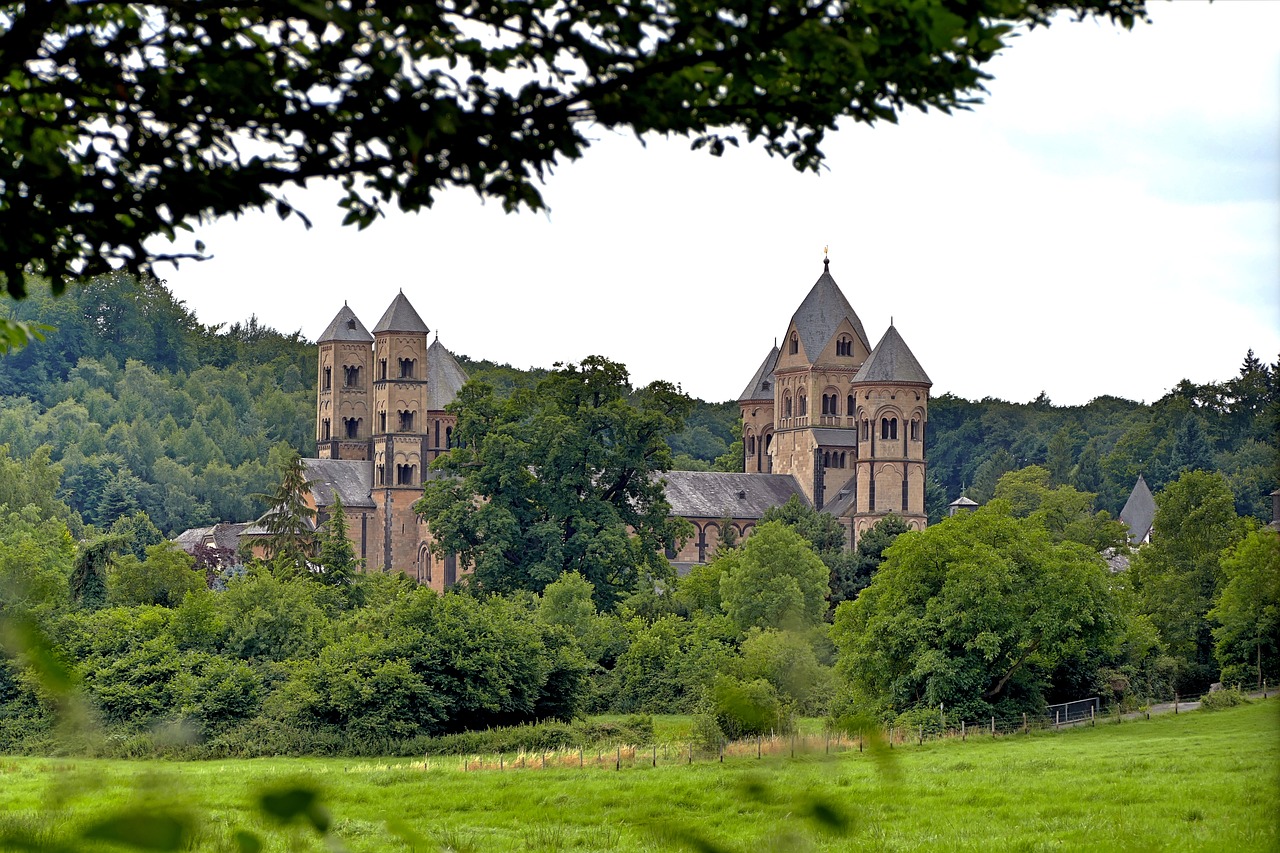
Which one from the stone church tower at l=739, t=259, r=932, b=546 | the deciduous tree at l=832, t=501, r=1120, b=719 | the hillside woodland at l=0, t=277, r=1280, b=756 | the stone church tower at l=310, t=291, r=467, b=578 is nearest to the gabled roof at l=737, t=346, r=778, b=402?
the stone church tower at l=739, t=259, r=932, b=546

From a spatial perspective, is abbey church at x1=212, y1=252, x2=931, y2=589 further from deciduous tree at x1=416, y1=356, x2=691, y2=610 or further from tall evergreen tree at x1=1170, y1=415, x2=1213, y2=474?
tall evergreen tree at x1=1170, y1=415, x2=1213, y2=474

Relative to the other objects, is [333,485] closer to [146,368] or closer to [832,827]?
[146,368]

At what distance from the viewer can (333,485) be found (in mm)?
89688

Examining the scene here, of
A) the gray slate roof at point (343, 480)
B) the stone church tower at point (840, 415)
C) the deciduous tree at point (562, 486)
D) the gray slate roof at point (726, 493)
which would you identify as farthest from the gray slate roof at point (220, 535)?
the deciduous tree at point (562, 486)

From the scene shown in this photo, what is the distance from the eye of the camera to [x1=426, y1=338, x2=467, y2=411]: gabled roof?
301ft

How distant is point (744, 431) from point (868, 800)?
263 feet

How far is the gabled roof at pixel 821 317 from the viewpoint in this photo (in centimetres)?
9388

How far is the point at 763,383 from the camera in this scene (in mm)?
99125

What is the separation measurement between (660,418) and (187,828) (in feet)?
191

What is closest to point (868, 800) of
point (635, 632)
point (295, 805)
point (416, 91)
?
point (416, 91)

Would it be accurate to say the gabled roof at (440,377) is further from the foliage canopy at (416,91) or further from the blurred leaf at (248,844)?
the blurred leaf at (248,844)

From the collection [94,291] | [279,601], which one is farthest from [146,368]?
[279,601]

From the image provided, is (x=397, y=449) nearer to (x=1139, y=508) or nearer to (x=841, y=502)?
(x=841, y=502)

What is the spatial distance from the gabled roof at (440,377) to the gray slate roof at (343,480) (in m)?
4.93
